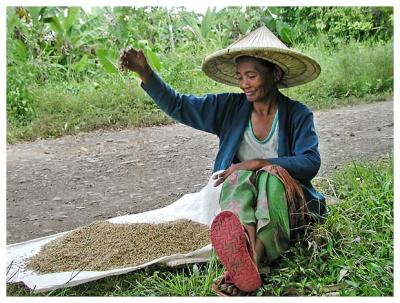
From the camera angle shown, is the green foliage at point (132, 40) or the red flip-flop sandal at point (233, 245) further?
the green foliage at point (132, 40)

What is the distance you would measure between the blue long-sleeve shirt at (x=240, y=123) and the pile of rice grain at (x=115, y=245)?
0.33 metres

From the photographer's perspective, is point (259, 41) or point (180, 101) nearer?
point (259, 41)

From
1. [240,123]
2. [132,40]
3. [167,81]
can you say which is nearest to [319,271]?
[240,123]

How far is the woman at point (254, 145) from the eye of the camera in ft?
6.13

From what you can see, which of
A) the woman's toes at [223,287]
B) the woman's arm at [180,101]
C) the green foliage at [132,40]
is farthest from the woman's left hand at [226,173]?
the green foliage at [132,40]

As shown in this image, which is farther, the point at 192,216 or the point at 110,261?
the point at 192,216

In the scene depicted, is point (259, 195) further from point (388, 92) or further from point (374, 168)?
point (388, 92)

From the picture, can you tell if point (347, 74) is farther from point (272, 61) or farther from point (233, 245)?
point (233, 245)

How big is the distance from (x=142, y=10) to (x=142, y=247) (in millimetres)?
1083

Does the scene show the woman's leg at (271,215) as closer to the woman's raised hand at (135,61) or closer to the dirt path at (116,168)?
the woman's raised hand at (135,61)

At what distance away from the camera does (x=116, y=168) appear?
2934 millimetres

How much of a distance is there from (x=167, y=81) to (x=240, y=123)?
0.67 m
